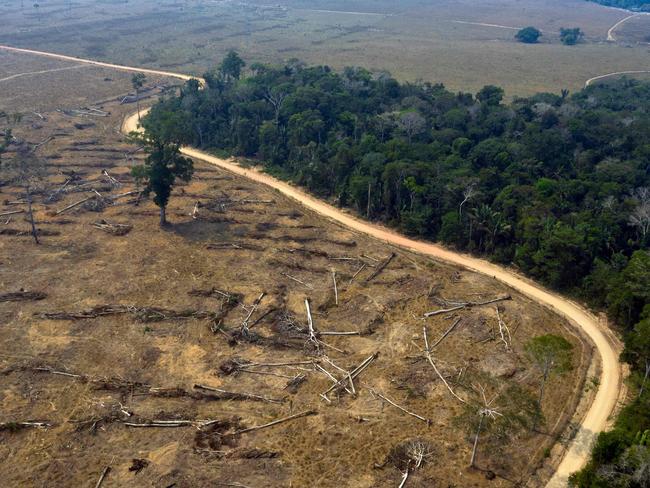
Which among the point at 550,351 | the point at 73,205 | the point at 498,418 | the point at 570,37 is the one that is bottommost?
the point at 73,205

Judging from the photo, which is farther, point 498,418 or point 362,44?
point 362,44

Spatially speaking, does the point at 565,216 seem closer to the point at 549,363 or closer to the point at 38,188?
the point at 549,363

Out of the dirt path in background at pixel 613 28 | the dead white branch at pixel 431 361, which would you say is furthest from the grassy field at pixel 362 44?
the dead white branch at pixel 431 361

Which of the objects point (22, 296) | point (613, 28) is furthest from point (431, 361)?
point (613, 28)

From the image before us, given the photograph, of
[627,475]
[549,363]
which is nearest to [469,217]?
[549,363]

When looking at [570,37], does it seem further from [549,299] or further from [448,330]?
[448,330]

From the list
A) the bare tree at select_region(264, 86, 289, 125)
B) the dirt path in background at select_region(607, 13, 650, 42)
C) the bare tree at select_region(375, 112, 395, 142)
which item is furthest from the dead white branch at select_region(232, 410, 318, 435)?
the dirt path in background at select_region(607, 13, 650, 42)

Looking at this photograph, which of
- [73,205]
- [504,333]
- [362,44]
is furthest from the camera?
[362,44]

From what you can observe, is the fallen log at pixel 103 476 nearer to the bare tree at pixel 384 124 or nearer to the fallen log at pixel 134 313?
the fallen log at pixel 134 313
